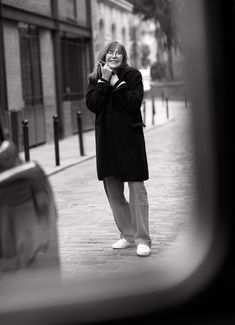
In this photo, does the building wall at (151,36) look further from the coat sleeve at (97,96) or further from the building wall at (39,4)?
the coat sleeve at (97,96)

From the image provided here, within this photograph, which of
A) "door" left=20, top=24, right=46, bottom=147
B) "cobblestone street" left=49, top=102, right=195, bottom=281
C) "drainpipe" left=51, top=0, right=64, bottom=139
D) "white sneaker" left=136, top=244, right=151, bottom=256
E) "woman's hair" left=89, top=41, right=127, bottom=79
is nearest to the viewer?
"cobblestone street" left=49, top=102, right=195, bottom=281

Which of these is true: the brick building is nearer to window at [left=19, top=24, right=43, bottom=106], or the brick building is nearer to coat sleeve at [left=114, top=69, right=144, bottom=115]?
window at [left=19, top=24, right=43, bottom=106]

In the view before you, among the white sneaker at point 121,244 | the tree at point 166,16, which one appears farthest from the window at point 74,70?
the tree at point 166,16

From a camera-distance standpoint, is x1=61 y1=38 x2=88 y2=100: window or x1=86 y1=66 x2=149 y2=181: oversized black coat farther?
x1=61 y1=38 x2=88 y2=100: window

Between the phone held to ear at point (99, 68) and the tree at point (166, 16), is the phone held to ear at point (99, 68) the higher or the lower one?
the lower one

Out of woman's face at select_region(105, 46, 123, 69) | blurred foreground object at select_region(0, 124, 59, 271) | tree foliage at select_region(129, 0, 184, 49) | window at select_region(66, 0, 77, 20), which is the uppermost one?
window at select_region(66, 0, 77, 20)

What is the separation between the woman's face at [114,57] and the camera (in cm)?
449

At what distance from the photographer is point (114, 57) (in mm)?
4570

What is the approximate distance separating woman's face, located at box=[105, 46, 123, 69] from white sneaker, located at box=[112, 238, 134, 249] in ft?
4.49

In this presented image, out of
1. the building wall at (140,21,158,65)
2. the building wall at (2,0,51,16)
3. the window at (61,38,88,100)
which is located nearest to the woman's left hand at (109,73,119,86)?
the building wall at (2,0,51,16)

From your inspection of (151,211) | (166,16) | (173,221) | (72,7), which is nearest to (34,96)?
(151,211)

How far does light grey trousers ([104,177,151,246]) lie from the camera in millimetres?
5109

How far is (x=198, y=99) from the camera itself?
1.49m

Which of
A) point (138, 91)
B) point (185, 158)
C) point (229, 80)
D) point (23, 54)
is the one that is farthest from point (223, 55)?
point (23, 54)
